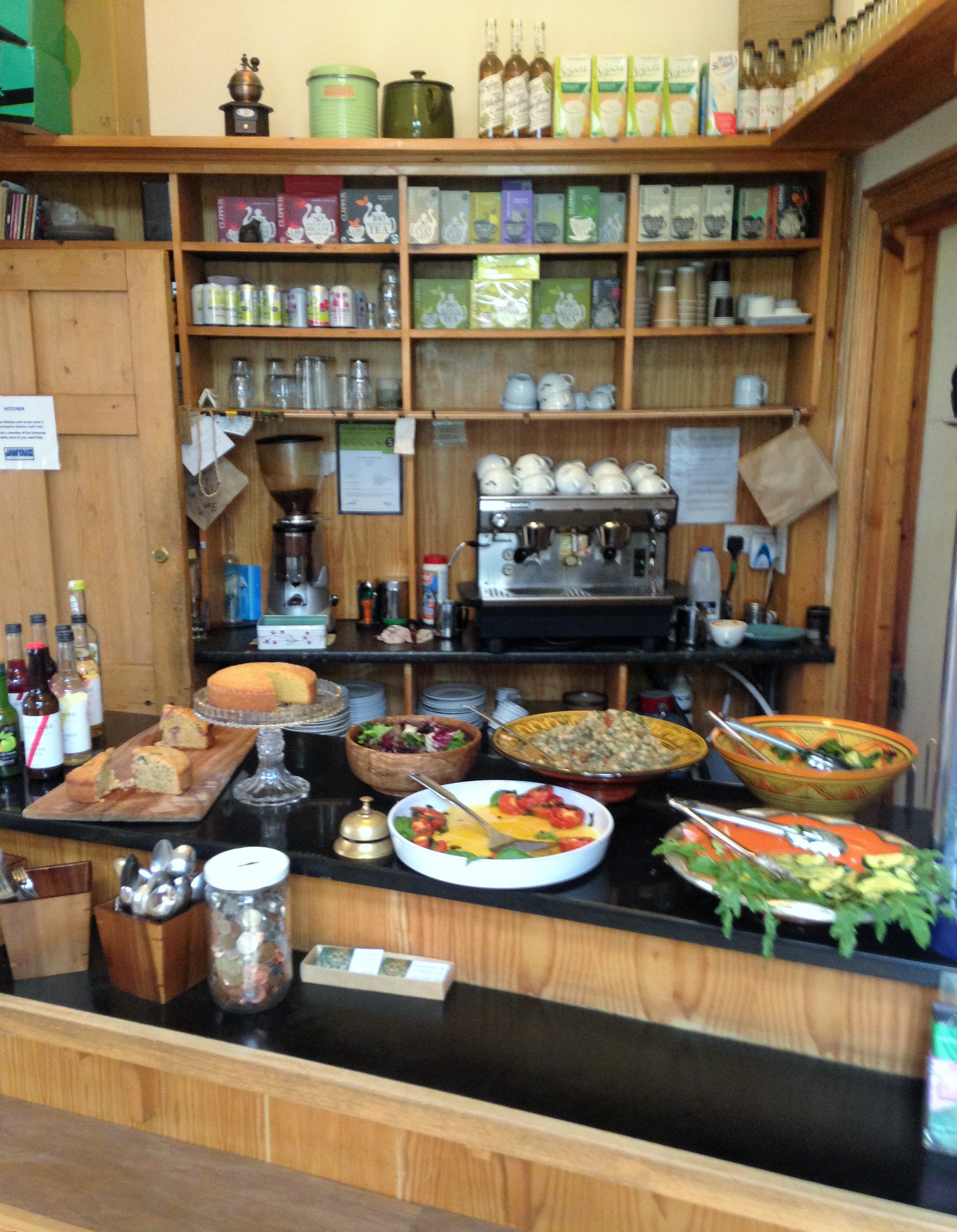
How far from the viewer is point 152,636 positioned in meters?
3.00

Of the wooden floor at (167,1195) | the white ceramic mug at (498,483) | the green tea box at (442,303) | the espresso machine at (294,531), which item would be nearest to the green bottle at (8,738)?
the wooden floor at (167,1195)

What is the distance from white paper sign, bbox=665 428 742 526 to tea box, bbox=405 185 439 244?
43.7 inches

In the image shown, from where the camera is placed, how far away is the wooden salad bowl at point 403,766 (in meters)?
1.55

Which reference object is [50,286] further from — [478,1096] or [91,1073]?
[478,1096]

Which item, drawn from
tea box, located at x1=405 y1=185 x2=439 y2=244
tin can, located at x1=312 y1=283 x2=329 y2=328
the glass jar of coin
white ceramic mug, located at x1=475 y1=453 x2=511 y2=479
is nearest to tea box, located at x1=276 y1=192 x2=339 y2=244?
tin can, located at x1=312 y1=283 x2=329 y2=328

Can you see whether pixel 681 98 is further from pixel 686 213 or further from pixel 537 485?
pixel 537 485

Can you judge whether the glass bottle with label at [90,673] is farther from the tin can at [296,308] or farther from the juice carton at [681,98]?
the juice carton at [681,98]

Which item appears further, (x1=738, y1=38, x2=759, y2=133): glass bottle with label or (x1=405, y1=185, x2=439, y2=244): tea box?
(x1=405, y1=185, x2=439, y2=244): tea box

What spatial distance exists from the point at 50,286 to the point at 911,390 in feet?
8.60

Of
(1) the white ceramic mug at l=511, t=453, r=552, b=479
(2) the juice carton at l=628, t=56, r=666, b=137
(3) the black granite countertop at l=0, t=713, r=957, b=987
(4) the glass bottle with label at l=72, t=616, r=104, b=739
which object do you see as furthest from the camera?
(1) the white ceramic mug at l=511, t=453, r=552, b=479

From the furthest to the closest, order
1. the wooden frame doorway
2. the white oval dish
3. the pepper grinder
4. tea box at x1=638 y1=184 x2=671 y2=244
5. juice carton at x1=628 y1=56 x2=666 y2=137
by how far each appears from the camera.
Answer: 1. tea box at x1=638 y1=184 x2=671 y2=244
2. juice carton at x1=628 y1=56 x2=666 y2=137
3. the wooden frame doorway
4. the pepper grinder
5. the white oval dish

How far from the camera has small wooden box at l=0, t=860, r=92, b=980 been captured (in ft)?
4.73

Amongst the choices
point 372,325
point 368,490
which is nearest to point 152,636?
point 368,490

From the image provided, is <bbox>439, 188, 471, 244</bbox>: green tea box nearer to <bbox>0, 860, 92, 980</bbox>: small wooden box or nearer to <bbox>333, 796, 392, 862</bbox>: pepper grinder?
<bbox>333, 796, 392, 862</bbox>: pepper grinder
